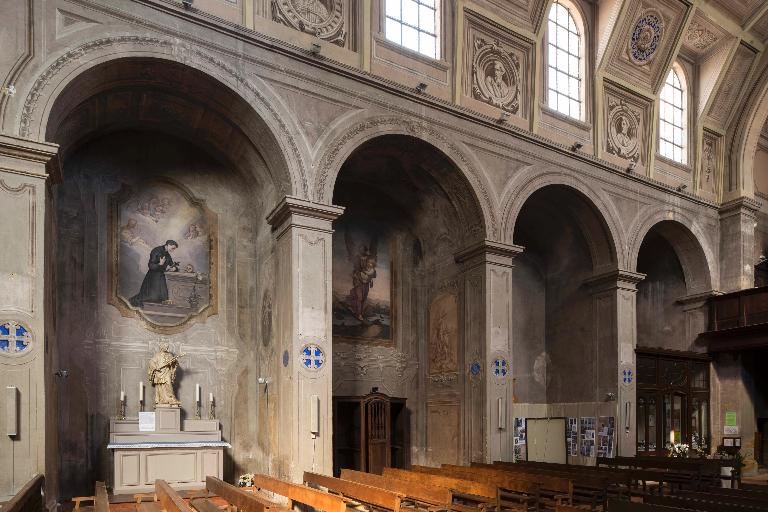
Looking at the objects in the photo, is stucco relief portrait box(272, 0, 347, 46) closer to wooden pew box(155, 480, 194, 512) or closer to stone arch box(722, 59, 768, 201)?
wooden pew box(155, 480, 194, 512)

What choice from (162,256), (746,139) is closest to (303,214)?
(162,256)

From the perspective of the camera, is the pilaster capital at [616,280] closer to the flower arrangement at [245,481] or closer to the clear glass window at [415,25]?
the clear glass window at [415,25]

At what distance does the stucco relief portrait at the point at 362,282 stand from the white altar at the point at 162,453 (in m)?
4.11

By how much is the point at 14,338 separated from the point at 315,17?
24.3 feet

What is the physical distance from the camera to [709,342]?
746 inches

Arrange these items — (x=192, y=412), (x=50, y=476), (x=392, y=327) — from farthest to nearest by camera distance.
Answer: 1. (x=392, y=327)
2. (x=192, y=412)
3. (x=50, y=476)

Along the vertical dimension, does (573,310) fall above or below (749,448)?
above

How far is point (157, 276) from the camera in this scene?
13.4 metres

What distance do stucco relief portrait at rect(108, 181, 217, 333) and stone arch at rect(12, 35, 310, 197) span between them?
2546 mm

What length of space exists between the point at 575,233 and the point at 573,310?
208 cm

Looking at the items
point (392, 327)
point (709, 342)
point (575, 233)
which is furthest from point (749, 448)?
point (392, 327)

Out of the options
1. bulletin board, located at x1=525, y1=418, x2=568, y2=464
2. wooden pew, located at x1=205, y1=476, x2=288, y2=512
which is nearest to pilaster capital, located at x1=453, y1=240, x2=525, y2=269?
bulletin board, located at x1=525, y1=418, x2=568, y2=464

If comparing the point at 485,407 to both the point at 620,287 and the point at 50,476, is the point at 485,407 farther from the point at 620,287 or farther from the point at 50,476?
the point at 50,476

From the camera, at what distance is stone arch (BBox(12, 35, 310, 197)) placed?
952cm
